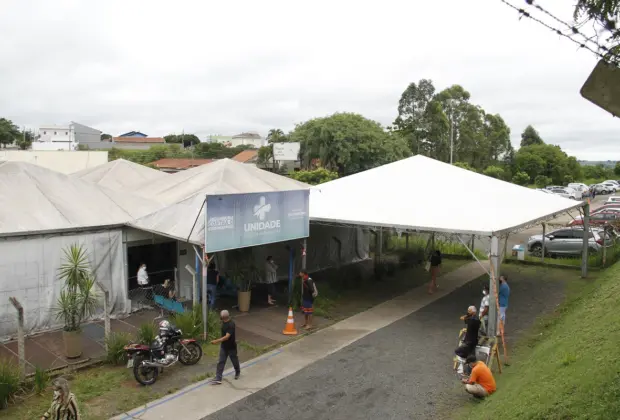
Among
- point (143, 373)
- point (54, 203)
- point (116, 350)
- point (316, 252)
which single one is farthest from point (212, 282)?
point (316, 252)

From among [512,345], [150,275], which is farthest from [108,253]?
[512,345]

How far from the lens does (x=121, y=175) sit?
821 inches

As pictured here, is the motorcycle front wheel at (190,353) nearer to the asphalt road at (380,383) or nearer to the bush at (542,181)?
the asphalt road at (380,383)

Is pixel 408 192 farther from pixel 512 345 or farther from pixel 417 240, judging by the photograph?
pixel 417 240

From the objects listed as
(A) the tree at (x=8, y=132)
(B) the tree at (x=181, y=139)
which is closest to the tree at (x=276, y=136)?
(A) the tree at (x=8, y=132)

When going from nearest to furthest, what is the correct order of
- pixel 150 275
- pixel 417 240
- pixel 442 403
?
1. pixel 442 403
2. pixel 150 275
3. pixel 417 240

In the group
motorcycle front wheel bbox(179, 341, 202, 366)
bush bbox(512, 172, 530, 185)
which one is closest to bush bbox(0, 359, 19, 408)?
motorcycle front wheel bbox(179, 341, 202, 366)

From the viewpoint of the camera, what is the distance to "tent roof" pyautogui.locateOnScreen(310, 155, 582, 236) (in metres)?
14.3

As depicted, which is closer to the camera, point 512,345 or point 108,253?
point 512,345

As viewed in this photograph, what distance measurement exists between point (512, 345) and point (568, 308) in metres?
4.10

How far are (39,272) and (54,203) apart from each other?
2.14 m

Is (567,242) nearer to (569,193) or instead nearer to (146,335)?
(146,335)

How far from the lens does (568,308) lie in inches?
598

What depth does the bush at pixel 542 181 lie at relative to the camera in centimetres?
6638
